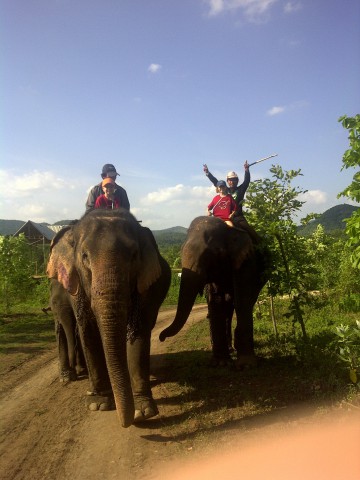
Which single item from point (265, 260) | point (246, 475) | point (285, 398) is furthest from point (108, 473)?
point (265, 260)

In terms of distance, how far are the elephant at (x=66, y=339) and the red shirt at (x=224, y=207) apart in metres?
3.56

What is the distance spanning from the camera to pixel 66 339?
892cm

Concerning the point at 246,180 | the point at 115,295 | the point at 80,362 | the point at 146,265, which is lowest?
the point at 80,362

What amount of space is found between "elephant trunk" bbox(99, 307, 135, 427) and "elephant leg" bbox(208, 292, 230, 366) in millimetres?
3909

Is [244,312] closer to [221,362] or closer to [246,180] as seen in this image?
[221,362]

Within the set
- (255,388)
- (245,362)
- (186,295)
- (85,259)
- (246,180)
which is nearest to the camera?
(85,259)

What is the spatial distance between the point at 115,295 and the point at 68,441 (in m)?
2.06

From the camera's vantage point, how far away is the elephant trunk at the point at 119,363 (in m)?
5.05

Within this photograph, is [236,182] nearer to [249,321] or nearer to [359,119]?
[249,321]

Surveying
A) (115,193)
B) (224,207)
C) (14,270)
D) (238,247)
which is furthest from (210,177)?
(14,270)

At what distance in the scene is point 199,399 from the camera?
6.72 metres

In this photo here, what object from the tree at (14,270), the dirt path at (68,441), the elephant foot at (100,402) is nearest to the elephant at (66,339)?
the dirt path at (68,441)

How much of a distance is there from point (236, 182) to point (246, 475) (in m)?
6.73

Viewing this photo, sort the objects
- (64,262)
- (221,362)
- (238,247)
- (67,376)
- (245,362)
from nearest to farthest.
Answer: (64,262), (245,362), (238,247), (67,376), (221,362)
